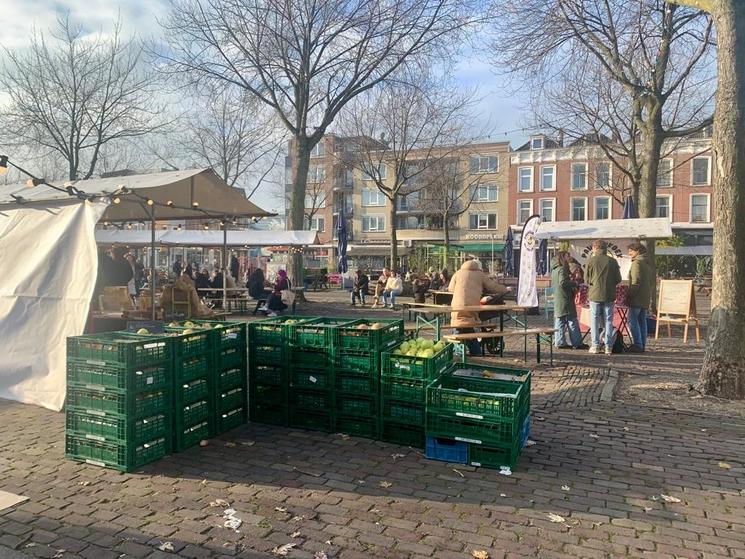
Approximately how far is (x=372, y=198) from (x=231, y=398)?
56.3 meters

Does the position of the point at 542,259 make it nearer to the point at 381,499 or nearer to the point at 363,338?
the point at 363,338

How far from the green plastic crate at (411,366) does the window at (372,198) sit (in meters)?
55.8

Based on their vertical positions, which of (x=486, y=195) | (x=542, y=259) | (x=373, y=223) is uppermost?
(x=486, y=195)

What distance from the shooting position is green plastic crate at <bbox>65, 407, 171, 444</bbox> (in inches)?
177

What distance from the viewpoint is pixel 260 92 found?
19438 millimetres

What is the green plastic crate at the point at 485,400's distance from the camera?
454 cm

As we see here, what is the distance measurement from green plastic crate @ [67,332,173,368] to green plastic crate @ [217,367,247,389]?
0.72 m

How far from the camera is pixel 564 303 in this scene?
34.2 ft

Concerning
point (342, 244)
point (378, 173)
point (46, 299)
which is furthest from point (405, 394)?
point (378, 173)

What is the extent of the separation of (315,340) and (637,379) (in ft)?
16.5

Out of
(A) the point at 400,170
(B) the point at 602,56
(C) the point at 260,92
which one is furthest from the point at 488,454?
(A) the point at 400,170

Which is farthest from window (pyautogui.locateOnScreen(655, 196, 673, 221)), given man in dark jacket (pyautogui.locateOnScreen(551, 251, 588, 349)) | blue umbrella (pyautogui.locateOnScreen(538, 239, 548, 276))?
man in dark jacket (pyautogui.locateOnScreen(551, 251, 588, 349))

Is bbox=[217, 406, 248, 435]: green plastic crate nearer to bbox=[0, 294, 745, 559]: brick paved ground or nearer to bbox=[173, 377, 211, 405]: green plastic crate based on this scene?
bbox=[0, 294, 745, 559]: brick paved ground

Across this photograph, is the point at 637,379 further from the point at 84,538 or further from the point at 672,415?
the point at 84,538
